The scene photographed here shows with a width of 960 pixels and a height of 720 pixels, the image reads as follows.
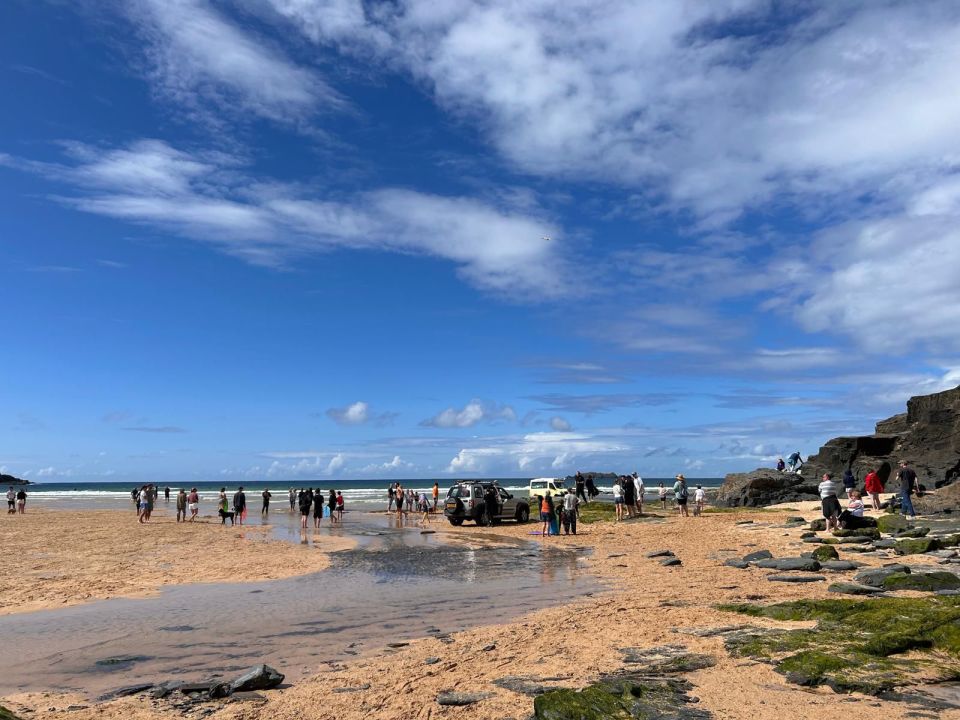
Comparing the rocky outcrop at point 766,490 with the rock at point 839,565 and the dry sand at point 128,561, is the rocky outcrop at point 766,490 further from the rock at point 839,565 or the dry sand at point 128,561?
the rock at point 839,565

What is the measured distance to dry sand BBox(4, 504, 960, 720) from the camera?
6.49 m

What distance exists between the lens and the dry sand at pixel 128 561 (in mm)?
14398

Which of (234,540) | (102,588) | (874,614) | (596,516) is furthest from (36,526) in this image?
(874,614)

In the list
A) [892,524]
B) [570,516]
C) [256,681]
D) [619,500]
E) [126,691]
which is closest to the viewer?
[256,681]

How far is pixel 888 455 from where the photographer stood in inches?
1601

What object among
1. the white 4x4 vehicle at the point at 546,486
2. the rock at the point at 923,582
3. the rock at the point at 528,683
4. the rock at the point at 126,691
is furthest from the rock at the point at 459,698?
the white 4x4 vehicle at the point at 546,486

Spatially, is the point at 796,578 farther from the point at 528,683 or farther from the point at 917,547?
the point at 528,683

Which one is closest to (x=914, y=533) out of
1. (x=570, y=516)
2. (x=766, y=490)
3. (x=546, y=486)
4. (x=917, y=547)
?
(x=917, y=547)

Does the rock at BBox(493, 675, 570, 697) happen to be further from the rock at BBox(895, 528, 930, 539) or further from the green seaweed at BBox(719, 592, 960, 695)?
the rock at BBox(895, 528, 930, 539)

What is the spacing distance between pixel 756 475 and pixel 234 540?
30.7m

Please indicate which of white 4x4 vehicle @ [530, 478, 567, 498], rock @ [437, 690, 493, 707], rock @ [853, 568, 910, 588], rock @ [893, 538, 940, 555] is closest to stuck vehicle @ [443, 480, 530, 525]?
white 4x4 vehicle @ [530, 478, 567, 498]

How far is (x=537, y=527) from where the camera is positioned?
99.2ft

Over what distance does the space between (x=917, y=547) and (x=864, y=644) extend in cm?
1073

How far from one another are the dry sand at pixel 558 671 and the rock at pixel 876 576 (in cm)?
77
